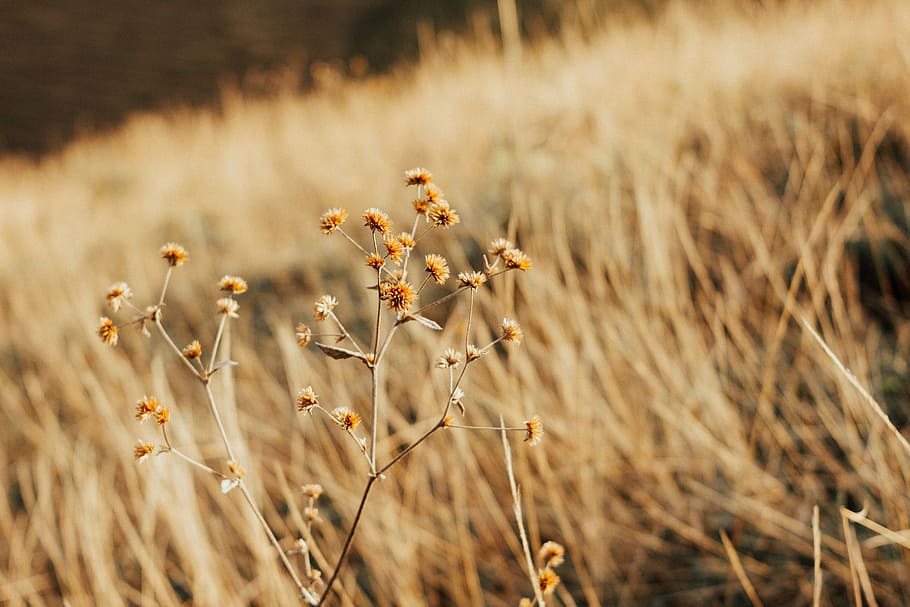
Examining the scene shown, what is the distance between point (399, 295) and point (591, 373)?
3.90 ft

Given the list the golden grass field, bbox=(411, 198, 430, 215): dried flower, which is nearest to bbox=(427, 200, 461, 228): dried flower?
bbox=(411, 198, 430, 215): dried flower

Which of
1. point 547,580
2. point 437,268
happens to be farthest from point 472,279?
point 547,580

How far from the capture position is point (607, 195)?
2379 mm

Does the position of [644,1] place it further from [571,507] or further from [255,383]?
[571,507]

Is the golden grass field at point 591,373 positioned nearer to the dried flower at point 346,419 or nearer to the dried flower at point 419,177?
the dried flower at point 346,419

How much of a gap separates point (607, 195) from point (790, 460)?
1.22m

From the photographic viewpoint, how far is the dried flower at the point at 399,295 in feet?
2.02

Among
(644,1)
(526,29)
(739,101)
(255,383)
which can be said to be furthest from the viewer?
(526,29)

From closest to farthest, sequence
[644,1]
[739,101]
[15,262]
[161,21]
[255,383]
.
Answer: [255,383], [739,101], [15,262], [644,1], [161,21]

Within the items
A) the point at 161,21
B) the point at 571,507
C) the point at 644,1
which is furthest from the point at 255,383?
the point at 161,21

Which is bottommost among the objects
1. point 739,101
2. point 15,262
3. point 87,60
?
point 15,262

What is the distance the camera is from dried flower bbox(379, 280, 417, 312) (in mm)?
616

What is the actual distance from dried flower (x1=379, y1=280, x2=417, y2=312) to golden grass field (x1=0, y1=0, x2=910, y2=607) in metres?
0.34

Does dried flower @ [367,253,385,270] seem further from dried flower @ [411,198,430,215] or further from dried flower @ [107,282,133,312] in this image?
dried flower @ [107,282,133,312]
